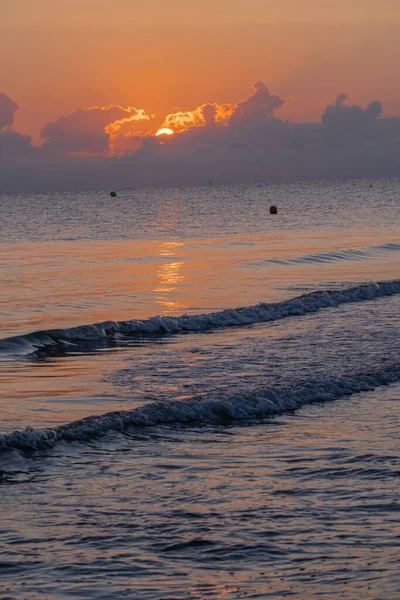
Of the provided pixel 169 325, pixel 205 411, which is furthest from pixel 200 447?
pixel 169 325

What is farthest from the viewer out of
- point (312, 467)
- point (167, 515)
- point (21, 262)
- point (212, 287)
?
point (21, 262)

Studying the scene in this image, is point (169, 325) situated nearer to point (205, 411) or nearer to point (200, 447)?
point (205, 411)

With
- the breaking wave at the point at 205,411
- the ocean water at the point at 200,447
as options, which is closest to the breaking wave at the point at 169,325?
the ocean water at the point at 200,447

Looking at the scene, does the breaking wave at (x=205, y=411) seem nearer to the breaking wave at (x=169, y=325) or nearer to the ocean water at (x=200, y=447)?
the ocean water at (x=200, y=447)

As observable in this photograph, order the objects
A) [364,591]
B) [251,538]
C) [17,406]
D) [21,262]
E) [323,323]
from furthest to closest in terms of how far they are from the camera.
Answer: [21,262]
[323,323]
[17,406]
[251,538]
[364,591]

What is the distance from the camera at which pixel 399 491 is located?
9.77 metres

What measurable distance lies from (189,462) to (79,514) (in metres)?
2.28

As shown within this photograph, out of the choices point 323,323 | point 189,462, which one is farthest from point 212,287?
point 189,462

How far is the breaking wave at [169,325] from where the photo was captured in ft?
73.8

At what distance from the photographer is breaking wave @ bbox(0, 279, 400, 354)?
2248cm

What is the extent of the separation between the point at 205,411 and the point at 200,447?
80.6 inches

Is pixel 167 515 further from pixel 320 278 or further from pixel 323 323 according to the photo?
pixel 320 278

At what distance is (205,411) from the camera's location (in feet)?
46.4

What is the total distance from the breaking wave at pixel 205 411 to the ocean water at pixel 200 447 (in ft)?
0.11
